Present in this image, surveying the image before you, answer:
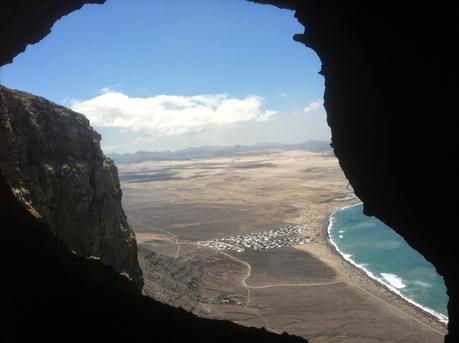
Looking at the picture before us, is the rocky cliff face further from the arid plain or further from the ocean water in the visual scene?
the ocean water

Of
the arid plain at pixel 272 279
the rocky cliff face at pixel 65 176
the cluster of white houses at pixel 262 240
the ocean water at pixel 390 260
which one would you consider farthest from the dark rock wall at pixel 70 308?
the cluster of white houses at pixel 262 240

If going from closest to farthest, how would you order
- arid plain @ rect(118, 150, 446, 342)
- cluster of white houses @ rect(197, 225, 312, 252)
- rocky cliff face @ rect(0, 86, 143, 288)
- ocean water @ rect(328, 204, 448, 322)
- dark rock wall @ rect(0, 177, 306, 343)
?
dark rock wall @ rect(0, 177, 306, 343)
rocky cliff face @ rect(0, 86, 143, 288)
arid plain @ rect(118, 150, 446, 342)
ocean water @ rect(328, 204, 448, 322)
cluster of white houses @ rect(197, 225, 312, 252)

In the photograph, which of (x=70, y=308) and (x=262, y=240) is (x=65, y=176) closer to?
(x=70, y=308)

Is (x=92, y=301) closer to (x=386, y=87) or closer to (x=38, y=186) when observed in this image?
(x=386, y=87)

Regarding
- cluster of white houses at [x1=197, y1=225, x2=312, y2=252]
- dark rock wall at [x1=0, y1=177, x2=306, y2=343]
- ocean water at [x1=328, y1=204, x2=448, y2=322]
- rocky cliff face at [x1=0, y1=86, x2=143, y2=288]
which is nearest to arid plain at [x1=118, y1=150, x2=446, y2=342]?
cluster of white houses at [x1=197, y1=225, x2=312, y2=252]

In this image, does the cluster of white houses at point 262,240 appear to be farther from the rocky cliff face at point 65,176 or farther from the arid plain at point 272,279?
the rocky cliff face at point 65,176

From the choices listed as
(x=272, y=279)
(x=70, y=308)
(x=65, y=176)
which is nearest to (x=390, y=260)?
(x=272, y=279)
